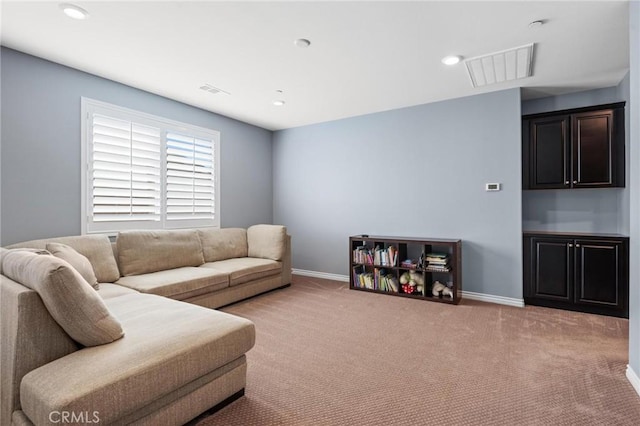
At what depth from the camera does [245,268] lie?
384cm

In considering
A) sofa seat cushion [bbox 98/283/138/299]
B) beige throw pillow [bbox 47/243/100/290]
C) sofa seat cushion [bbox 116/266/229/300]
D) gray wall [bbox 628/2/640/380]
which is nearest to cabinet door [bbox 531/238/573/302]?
gray wall [bbox 628/2/640/380]

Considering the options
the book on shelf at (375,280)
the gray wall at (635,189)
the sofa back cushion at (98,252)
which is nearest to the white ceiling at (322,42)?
the gray wall at (635,189)

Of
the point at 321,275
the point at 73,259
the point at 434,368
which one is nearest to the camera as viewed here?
the point at 434,368

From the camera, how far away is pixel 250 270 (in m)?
3.89

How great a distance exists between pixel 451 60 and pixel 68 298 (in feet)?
11.2

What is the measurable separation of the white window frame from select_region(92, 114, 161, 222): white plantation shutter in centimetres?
5

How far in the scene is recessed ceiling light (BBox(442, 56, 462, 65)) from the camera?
9.56 feet

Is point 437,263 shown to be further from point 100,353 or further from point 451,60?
point 100,353

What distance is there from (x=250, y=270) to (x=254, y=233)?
0.92 m

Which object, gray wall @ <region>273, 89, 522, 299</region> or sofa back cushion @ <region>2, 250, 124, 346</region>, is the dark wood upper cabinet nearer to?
gray wall @ <region>273, 89, 522, 299</region>

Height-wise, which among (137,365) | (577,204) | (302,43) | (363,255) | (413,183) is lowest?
(137,365)

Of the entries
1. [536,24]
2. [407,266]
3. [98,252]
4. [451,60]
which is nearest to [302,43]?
[451,60]

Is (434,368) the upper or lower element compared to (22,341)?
lower

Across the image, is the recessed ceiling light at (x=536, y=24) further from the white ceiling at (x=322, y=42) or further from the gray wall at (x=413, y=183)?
the gray wall at (x=413, y=183)
